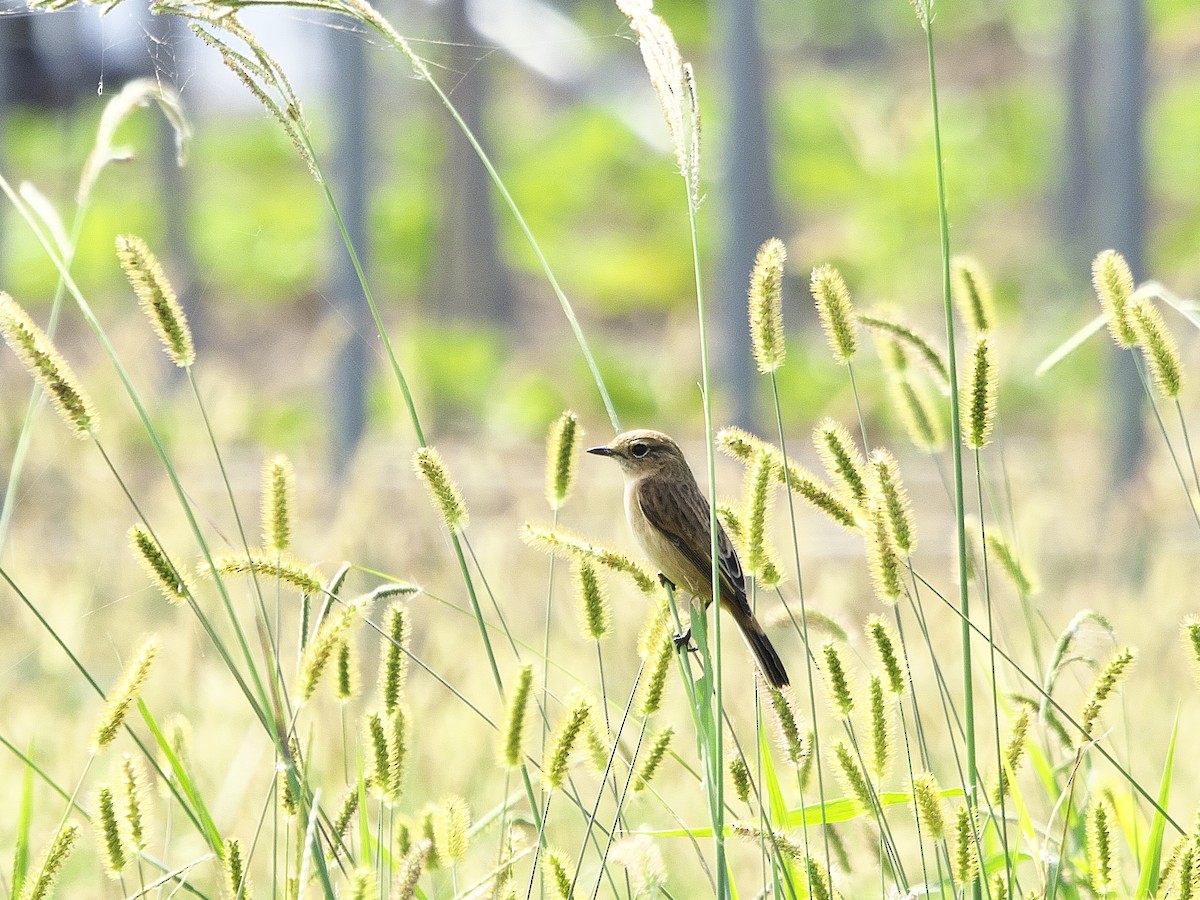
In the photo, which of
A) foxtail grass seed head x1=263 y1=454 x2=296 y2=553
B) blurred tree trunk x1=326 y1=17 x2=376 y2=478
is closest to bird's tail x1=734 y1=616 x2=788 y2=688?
foxtail grass seed head x1=263 y1=454 x2=296 y2=553

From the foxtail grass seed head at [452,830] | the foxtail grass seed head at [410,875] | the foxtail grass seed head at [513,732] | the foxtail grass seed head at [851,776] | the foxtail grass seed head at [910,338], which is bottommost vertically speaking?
the foxtail grass seed head at [410,875]

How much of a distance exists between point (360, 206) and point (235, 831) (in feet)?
11.4

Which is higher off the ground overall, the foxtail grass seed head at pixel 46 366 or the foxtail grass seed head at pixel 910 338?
the foxtail grass seed head at pixel 910 338

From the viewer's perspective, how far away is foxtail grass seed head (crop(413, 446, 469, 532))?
1.85 metres

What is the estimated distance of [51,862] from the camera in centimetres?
172

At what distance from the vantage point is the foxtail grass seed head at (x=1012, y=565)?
2252mm

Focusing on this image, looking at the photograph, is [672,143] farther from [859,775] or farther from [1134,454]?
[1134,454]

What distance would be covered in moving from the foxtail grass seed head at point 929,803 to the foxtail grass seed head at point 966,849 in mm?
23

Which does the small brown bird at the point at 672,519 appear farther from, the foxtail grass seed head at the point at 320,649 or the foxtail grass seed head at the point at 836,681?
the foxtail grass seed head at the point at 320,649

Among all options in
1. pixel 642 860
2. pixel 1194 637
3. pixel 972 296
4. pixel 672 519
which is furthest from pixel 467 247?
pixel 642 860

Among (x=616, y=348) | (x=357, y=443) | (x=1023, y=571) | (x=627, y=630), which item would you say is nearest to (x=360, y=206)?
(x=357, y=443)

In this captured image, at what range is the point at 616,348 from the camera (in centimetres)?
1441

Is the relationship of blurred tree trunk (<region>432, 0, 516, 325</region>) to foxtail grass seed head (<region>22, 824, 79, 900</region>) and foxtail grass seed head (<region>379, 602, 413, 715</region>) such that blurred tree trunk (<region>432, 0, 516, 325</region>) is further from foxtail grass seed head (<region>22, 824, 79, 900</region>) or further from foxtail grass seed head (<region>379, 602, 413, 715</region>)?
foxtail grass seed head (<region>22, 824, 79, 900</region>)

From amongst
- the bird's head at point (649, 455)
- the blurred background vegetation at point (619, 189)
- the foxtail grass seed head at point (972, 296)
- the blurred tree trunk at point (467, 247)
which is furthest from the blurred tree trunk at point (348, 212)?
the blurred tree trunk at point (467, 247)
